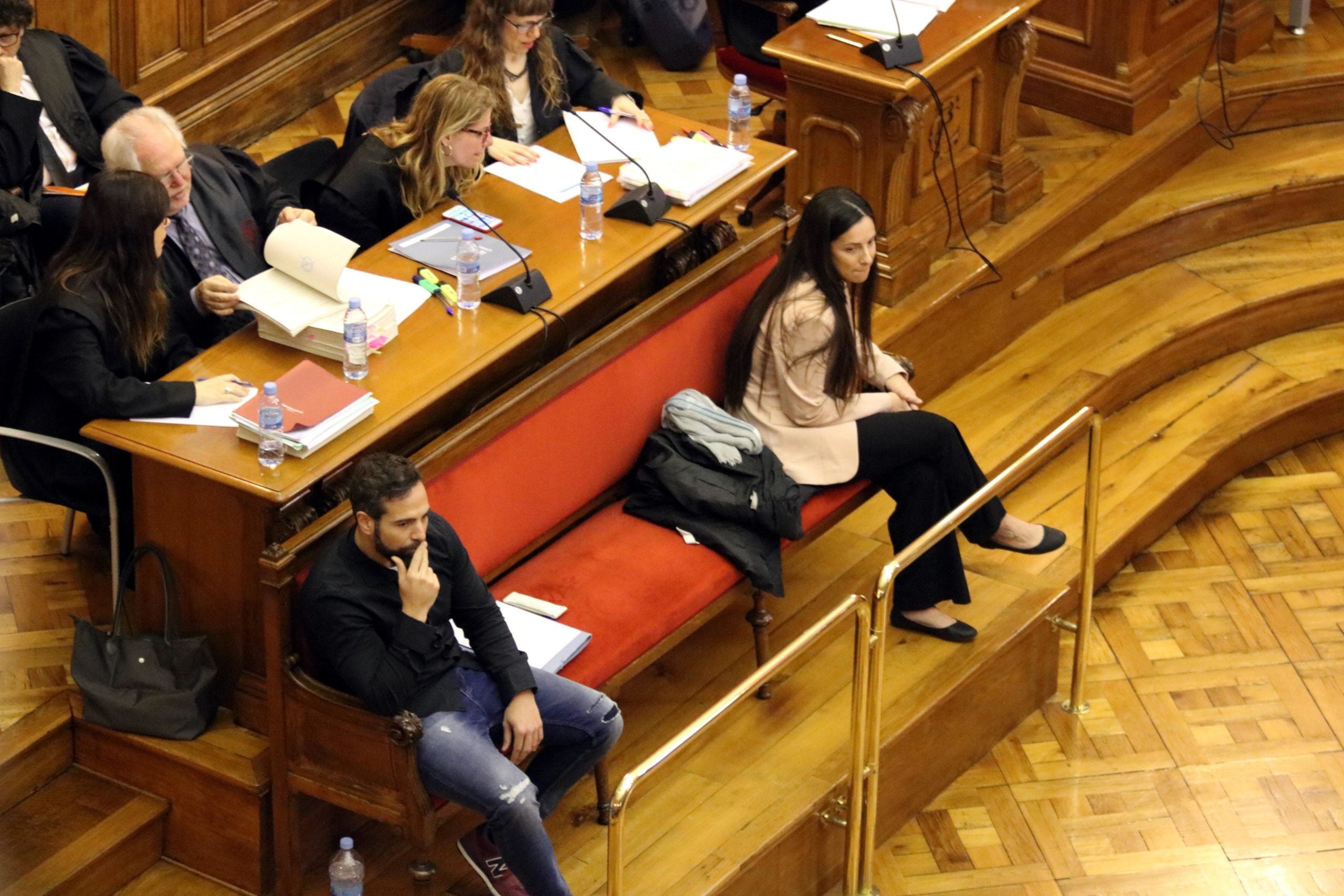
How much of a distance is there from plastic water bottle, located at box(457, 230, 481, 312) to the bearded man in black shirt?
603mm

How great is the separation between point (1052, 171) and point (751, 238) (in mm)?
1639

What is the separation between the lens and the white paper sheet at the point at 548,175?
4.97 meters

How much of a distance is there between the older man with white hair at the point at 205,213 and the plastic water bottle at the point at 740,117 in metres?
1.11

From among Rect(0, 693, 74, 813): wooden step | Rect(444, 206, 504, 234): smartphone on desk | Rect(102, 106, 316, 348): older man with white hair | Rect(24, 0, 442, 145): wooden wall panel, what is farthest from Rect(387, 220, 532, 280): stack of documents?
Rect(24, 0, 442, 145): wooden wall panel

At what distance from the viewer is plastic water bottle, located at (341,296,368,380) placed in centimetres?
419

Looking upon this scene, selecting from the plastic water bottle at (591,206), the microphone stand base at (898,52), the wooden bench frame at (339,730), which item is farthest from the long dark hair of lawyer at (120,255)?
the microphone stand base at (898,52)

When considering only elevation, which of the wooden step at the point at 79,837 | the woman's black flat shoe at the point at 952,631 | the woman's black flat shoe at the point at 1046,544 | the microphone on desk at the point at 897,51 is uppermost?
the microphone on desk at the point at 897,51

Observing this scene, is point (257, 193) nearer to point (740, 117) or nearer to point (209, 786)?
point (740, 117)

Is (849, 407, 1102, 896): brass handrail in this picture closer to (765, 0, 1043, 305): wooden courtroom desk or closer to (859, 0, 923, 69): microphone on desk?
(765, 0, 1043, 305): wooden courtroom desk

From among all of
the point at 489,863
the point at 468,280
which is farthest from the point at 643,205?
the point at 489,863

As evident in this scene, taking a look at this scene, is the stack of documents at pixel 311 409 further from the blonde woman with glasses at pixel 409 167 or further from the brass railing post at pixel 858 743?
the brass railing post at pixel 858 743

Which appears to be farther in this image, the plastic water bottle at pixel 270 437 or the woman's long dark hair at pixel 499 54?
the woman's long dark hair at pixel 499 54

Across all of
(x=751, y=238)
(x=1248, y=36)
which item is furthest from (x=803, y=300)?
(x=1248, y=36)

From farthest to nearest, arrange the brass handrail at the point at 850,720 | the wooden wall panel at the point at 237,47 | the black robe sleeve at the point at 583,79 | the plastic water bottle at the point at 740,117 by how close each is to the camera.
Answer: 1. the wooden wall panel at the point at 237,47
2. the black robe sleeve at the point at 583,79
3. the plastic water bottle at the point at 740,117
4. the brass handrail at the point at 850,720
